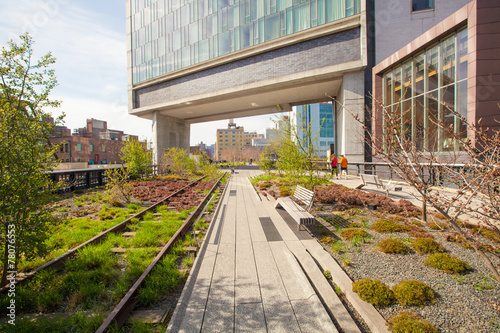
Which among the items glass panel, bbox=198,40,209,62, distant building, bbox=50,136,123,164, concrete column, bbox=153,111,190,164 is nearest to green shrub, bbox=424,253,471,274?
glass panel, bbox=198,40,209,62

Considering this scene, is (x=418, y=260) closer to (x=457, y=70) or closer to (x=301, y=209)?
(x=301, y=209)

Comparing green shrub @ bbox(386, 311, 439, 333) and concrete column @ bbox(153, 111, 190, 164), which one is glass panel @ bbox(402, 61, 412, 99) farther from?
concrete column @ bbox(153, 111, 190, 164)

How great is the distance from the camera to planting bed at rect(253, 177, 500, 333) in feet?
9.46

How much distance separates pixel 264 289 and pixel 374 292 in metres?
1.51

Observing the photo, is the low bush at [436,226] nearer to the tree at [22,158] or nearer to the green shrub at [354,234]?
the green shrub at [354,234]

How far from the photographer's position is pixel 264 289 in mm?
3459

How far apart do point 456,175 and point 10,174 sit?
6.08 metres

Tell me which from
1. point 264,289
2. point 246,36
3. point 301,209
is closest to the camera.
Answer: point 264,289

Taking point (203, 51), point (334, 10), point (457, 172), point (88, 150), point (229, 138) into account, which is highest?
point (229, 138)

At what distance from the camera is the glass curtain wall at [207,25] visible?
2038 cm

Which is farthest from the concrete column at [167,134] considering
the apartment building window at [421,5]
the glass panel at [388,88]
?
the apartment building window at [421,5]

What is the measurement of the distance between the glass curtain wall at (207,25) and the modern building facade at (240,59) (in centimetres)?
10

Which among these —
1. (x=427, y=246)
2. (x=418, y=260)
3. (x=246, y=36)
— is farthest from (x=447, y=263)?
(x=246, y=36)

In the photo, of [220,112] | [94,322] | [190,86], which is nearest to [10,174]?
[94,322]
